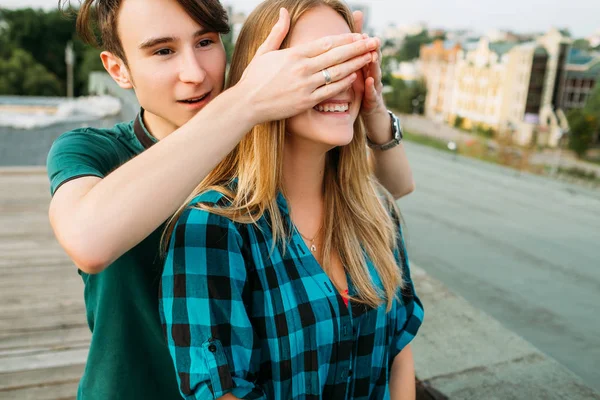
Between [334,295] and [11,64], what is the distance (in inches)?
1783

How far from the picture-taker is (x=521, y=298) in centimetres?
827

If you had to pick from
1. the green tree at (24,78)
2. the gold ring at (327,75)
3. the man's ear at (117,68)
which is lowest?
the green tree at (24,78)

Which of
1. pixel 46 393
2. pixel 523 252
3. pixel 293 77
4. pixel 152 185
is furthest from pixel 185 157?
pixel 523 252

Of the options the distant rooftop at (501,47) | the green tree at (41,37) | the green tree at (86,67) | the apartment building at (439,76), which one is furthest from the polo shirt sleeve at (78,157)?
the apartment building at (439,76)

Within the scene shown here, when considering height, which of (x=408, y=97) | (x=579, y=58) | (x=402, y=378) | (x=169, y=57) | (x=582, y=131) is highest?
(x=169, y=57)

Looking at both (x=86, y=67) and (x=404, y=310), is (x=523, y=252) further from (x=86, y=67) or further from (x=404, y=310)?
(x=86, y=67)

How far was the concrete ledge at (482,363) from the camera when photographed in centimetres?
177

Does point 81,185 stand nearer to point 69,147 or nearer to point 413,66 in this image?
point 69,147

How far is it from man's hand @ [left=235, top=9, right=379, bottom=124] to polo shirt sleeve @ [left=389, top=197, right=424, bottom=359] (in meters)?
0.64

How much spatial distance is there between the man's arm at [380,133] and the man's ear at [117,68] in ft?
1.94

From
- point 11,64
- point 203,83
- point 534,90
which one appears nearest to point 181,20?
point 203,83

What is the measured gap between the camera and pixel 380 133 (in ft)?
5.06

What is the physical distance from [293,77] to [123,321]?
69 centimetres

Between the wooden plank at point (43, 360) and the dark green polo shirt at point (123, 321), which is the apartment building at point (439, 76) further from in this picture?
the dark green polo shirt at point (123, 321)
